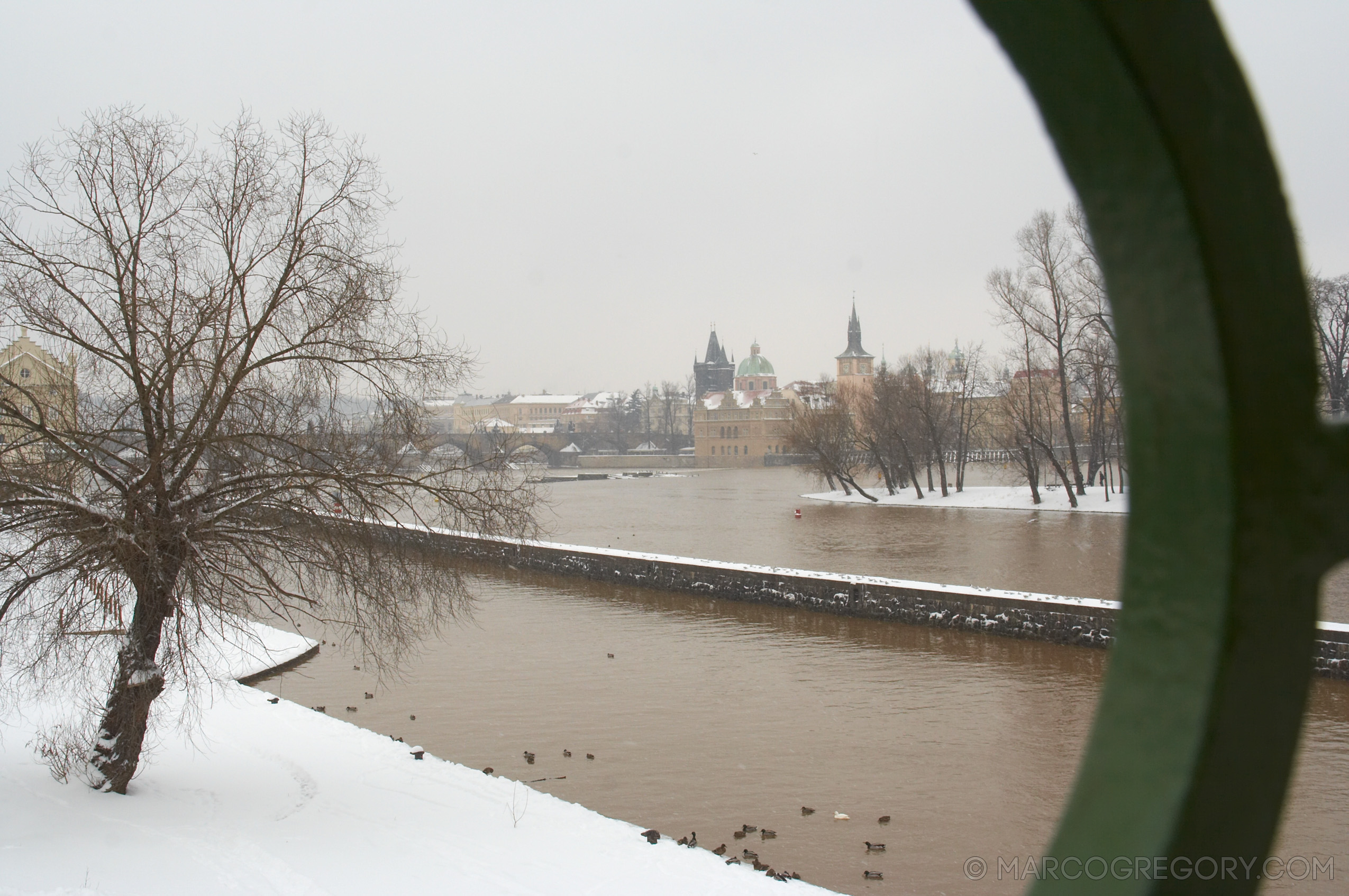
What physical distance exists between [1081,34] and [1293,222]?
0.20m

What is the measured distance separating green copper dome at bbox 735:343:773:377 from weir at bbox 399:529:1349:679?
341 ft

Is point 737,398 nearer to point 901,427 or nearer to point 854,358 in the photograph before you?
point 854,358

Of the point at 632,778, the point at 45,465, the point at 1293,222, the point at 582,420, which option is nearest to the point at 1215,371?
the point at 1293,222

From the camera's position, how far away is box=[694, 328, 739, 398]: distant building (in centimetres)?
14200

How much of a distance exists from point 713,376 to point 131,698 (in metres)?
135

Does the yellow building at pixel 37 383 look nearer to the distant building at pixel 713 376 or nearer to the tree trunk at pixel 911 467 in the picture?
the tree trunk at pixel 911 467

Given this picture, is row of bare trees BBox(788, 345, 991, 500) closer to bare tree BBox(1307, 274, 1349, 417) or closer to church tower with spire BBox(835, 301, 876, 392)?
bare tree BBox(1307, 274, 1349, 417)

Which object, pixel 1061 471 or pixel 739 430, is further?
pixel 739 430

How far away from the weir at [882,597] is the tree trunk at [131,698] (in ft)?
10.5

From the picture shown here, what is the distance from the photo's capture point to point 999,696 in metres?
14.8

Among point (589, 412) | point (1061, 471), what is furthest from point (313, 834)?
point (589, 412)

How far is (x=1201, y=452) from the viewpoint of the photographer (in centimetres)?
67

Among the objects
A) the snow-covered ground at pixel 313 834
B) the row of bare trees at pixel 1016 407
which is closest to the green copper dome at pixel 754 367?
the row of bare trees at pixel 1016 407

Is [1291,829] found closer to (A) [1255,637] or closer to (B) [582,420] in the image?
(A) [1255,637]
